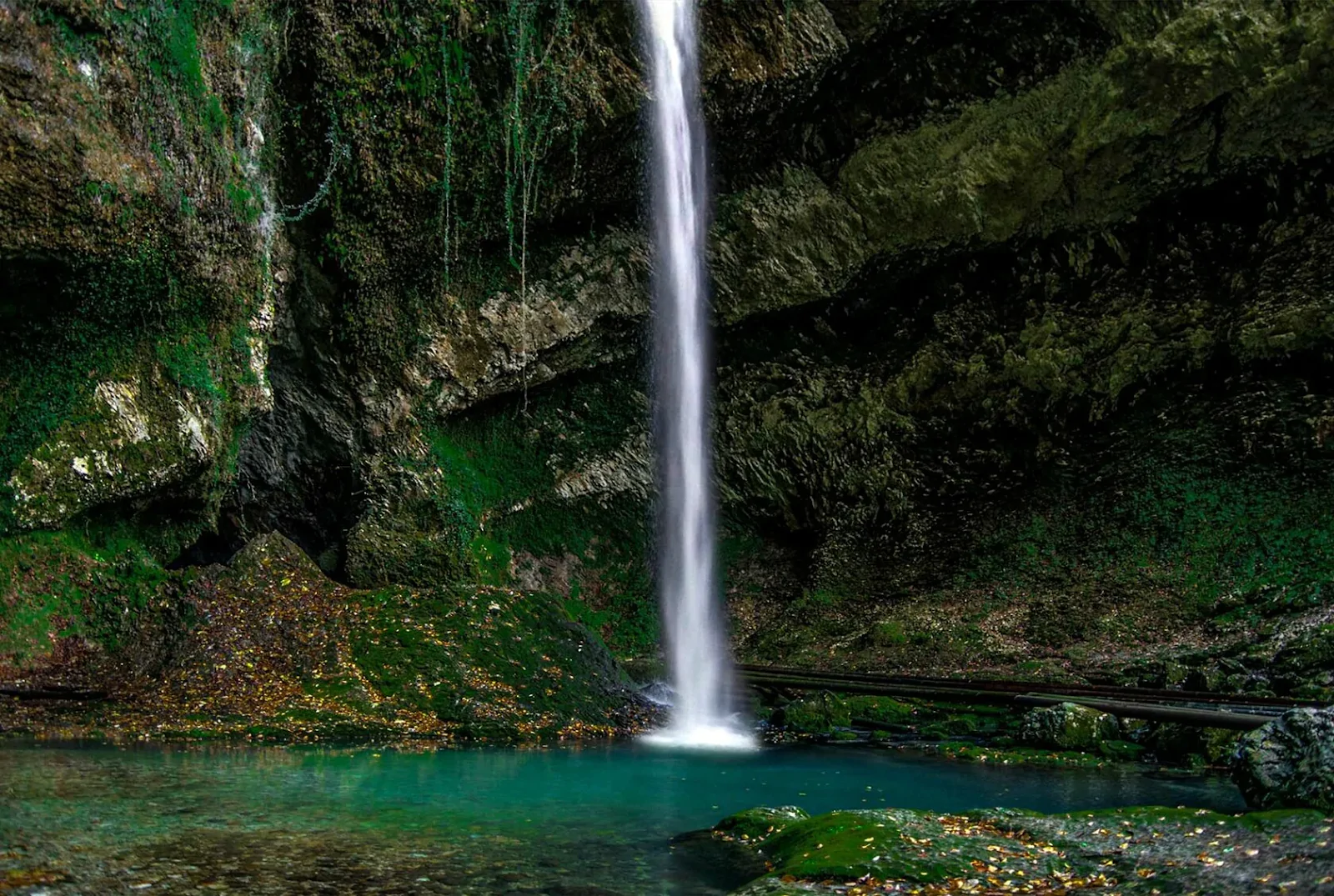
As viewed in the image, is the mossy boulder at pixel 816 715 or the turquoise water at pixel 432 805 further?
the mossy boulder at pixel 816 715

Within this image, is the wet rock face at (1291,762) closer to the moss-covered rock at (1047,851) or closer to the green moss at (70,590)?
the moss-covered rock at (1047,851)

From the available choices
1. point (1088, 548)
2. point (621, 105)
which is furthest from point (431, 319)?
point (1088, 548)

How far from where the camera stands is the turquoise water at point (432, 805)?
4246 millimetres

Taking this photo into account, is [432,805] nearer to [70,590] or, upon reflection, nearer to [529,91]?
[70,590]

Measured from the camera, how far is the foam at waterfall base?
32.8 ft

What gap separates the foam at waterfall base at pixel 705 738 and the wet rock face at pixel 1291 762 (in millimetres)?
5251

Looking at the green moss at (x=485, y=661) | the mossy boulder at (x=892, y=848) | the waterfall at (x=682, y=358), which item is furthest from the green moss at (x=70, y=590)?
the mossy boulder at (x=892, y=848)

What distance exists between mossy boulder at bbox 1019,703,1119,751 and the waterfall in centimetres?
583

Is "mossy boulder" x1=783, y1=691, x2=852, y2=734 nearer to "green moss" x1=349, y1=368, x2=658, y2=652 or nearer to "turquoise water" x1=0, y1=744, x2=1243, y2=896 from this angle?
"turquoise water" x1=0, y1=744, x2=1243, y2=896

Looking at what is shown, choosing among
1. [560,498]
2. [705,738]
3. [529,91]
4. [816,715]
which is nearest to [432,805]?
[705,738]

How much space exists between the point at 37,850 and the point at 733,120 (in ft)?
48.6

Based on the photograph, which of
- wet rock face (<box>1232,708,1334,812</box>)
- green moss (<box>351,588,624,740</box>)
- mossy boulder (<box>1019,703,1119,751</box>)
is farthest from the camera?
green moss (<box>351,588,624,740</box>)

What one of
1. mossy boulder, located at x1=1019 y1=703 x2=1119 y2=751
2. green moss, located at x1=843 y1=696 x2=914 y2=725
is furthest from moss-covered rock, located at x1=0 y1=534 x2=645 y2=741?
mossy boulder, located at x1=1019 y1=703 x2=1119 y2=751

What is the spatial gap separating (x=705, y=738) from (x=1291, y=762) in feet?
20.9
